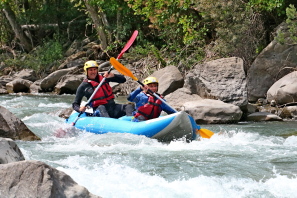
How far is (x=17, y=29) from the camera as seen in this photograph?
19.3 m

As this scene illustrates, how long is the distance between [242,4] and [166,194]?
26.9 feet

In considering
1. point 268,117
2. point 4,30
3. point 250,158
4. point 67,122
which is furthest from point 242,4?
point 4,30

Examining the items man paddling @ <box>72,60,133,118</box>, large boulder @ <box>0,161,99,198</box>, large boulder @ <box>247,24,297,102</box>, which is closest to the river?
man paddling @ <box>72,60,133,118</box>

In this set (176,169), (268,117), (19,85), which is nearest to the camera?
(176,169)

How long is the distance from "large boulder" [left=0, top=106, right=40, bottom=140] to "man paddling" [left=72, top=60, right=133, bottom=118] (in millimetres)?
1039

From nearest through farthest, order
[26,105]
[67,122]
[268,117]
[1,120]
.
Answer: [1,120], [67,122], [268,117], [26,105]

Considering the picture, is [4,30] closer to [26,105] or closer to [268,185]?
[26,105]

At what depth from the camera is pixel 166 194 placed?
3830mm

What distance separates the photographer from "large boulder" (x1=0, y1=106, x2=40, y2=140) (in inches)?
237

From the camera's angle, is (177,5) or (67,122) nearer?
(67,122)

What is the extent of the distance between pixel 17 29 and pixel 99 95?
1313 centimetres

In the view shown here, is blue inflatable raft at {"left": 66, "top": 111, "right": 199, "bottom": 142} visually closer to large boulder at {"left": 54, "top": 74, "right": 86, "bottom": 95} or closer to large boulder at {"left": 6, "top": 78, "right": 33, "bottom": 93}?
large boulder at {"left": 54, "top": 74, "right": 86, "bottom": 95}

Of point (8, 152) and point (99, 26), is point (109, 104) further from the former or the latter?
point (99, 26)

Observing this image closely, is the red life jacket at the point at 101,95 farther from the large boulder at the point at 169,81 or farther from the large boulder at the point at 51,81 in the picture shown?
the large boulder at the point at 51,81
